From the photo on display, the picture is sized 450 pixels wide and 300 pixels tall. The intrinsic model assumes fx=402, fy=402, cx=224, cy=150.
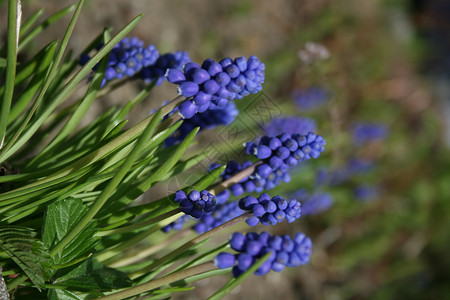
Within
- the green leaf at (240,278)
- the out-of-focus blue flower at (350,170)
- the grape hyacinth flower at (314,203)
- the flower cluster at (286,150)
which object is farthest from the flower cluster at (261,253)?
the out-of-focus blue flower at (350,170)

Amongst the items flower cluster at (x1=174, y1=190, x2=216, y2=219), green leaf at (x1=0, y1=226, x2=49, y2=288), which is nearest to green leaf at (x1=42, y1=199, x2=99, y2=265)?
green leaf at (x1=0, y1=226, x2=49, y2=288)

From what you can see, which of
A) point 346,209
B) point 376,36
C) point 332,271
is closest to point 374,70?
point 376,36

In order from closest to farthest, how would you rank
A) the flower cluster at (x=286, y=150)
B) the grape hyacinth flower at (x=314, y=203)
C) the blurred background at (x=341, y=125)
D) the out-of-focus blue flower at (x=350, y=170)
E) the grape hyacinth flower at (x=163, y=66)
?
1. the flower cluster at (x=286, y=150)
2. the grape hyacinth flower at (x=163, y=66)
3. the grape hyacinth flower at (x=314, y=203)
4. the blurred background at (x=341, y=125)
5. the out-of-focus blue flower at (x=350, y=170)

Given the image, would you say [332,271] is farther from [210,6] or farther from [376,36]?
[376,36]

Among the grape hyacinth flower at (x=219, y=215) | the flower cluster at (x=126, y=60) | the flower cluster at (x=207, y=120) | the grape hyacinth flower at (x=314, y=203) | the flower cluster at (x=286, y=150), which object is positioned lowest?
the grape hyacinth flower at (x=314, y=203)

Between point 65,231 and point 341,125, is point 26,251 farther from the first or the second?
point 341,125

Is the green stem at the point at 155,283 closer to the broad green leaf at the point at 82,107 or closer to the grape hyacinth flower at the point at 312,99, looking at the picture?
the broad green leaf at the point at 82,107
